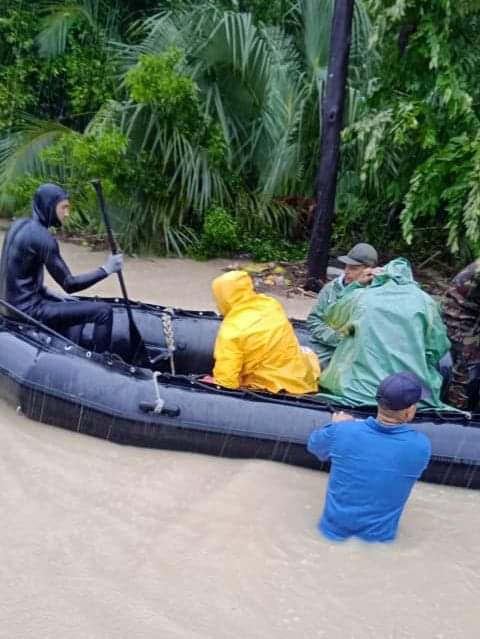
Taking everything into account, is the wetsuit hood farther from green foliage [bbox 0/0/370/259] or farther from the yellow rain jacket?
green foliage [bbox 0/0/370/259]

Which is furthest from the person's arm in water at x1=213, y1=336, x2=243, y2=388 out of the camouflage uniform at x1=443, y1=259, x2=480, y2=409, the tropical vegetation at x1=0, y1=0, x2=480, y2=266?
the tropical vegetation at x1=0, y1=0, x2=480, y2=266

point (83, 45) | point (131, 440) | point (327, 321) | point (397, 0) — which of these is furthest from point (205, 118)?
point (131, 440)

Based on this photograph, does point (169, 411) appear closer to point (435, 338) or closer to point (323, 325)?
point (323, 325)

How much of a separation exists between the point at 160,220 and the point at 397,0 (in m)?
3.79

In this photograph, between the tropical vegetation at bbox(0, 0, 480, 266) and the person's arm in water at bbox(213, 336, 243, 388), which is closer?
the person's arm in water at bbox(213, 336, 243, 388)

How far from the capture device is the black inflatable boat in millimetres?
4547

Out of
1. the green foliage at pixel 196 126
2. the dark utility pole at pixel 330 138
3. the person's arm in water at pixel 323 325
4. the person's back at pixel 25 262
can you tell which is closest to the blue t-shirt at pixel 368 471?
the person's arm in water at pixel 323 325

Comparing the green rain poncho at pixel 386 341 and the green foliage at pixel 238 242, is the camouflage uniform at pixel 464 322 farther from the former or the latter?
the green foliage at pixel 238 242

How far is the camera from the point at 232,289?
4.59 metres

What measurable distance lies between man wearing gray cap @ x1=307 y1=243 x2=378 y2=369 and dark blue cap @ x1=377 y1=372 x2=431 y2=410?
1.58 metres

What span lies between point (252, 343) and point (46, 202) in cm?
152

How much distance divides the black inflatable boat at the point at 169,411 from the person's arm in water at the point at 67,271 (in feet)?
1.03

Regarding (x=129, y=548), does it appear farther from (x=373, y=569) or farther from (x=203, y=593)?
(x=373, y=569)

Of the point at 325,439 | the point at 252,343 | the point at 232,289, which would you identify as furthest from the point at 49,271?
the point at 325,439
